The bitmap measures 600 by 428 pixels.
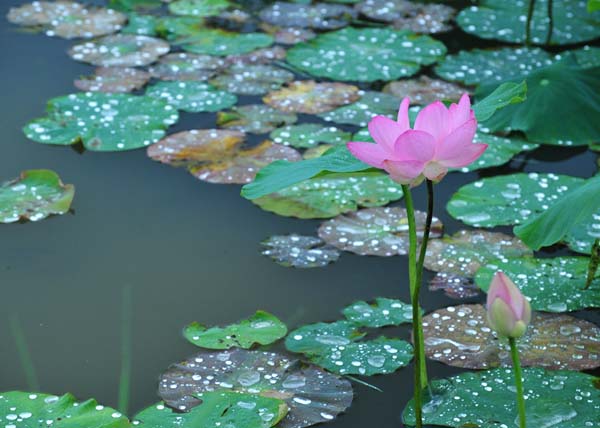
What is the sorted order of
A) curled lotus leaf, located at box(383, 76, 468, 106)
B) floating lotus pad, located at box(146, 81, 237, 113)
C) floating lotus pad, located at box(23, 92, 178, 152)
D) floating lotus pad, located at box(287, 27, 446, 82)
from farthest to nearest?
floating lotus pad, located at box(287, 27, 446, 82) → curled lotus leaf, located at box(383, 76, 468, 106) → floating lotus pad, located at box(146, 81, 237, 113) → floating lotus pad, located at box(23, 92, 178, 152)

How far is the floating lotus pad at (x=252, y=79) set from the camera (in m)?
2.76

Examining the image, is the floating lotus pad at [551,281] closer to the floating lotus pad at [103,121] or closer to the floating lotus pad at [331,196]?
the floating lotus pad at [331,196]

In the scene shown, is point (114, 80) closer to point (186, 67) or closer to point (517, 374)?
point (186, 67)

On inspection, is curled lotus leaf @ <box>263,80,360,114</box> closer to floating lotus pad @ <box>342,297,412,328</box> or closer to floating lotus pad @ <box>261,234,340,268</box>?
floating lotus pad @ <box>261,234,340,268</box>

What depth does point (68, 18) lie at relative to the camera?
10.6ft

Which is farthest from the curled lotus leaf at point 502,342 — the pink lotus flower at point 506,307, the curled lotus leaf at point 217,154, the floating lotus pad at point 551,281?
the curled lotus leaf at point 217,154

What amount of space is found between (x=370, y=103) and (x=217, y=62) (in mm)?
548

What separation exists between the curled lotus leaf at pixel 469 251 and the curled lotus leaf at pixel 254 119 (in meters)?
0.69

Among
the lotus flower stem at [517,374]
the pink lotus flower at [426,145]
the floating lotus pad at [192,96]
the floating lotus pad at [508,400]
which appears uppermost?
the pink lotus flower at [426,145]

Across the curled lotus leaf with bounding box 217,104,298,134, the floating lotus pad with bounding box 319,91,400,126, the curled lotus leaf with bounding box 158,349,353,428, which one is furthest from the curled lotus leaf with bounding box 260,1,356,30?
the curled lotus leaf with bounding box 158,349,353,428

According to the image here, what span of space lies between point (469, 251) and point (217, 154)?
0.71 m

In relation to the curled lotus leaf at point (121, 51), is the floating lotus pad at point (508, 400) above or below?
above

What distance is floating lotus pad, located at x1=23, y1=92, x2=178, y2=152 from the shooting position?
7.86 feet

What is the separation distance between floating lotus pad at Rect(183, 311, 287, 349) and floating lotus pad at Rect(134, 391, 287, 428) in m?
0.20
